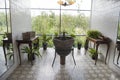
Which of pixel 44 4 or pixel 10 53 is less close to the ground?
pixel 44 4

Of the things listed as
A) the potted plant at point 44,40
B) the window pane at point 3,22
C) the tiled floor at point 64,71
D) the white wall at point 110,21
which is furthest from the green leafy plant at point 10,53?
the white wall at point 110,21

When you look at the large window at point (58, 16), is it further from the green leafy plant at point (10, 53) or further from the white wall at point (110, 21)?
the green leafy plant at point (10, 53)

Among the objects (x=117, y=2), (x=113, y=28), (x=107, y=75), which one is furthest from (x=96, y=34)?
(x=107, y=75)

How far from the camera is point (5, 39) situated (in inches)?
112

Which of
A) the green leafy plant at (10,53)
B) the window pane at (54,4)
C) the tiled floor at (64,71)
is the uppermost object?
the window pane at (54,4)

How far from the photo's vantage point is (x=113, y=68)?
130 inches

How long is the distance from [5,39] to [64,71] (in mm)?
1708

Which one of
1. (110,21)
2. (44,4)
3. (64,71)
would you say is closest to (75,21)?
(44,4)

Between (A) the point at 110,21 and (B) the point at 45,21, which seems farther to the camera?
(B) the point at 45,21

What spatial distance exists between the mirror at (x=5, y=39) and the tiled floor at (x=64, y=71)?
325 mm

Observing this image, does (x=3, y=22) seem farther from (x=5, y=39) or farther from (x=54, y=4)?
(x=54, y=4)

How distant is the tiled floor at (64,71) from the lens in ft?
9.48

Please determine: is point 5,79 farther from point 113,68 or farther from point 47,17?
point 47,17

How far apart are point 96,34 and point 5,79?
3.16 metres
